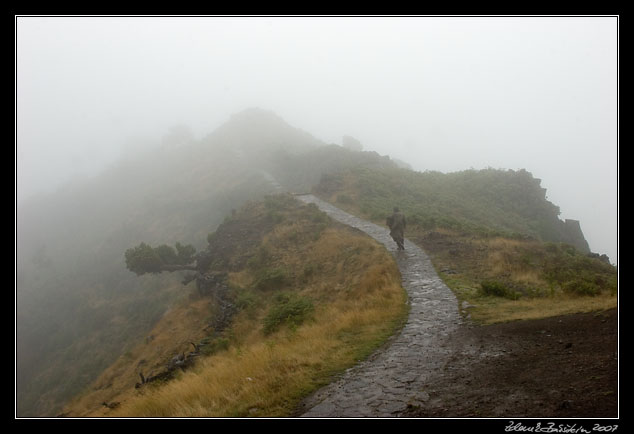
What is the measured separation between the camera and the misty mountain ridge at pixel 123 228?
31.8 meters

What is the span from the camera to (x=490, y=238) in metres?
18.9

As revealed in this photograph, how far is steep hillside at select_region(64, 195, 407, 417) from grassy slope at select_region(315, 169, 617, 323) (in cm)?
265

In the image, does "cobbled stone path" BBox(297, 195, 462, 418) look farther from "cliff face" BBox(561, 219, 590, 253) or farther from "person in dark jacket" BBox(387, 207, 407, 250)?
"cliff face" BBox(561, 219, 590, 253)

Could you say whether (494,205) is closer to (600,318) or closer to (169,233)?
(600,318)

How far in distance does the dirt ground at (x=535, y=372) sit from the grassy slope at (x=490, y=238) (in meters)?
1.32

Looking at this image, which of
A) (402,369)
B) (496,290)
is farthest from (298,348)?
(496,290)

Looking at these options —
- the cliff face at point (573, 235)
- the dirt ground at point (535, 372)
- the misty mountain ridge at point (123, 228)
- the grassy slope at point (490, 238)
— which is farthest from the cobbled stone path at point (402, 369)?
the cliff face at point (573, 235)

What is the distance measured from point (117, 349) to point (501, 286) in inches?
1120

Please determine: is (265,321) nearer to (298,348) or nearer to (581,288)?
(298,348)

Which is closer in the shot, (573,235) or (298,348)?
(298,348)

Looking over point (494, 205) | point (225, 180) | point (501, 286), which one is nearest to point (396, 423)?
point (501, 286)

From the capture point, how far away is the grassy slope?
1005 cm

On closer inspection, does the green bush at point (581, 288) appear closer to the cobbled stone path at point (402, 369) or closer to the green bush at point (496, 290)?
the green bush at point (496, 290)

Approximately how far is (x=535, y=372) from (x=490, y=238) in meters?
14.5
